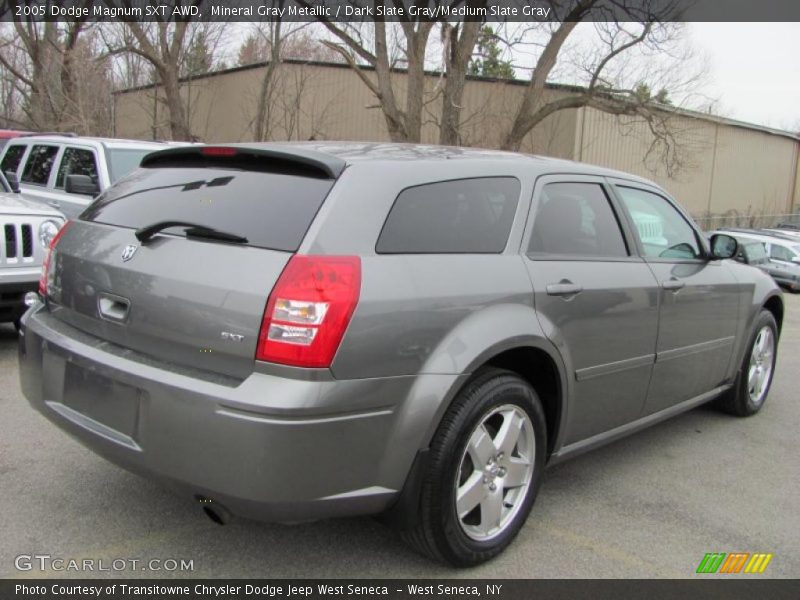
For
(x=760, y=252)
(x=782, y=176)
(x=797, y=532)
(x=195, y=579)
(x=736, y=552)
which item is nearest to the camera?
(x=195, y=579)

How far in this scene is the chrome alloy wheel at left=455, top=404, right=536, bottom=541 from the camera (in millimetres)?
2857

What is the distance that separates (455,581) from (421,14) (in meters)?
16.7

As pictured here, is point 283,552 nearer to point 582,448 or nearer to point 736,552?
point 582,448

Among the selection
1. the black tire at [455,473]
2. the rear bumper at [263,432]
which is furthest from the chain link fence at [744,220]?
the rear bumper at [263,432]

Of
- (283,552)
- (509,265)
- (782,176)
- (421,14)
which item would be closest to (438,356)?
(509,265)

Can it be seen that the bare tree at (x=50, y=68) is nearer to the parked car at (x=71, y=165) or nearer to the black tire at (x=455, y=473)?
the parked car at (x=71, y=165)

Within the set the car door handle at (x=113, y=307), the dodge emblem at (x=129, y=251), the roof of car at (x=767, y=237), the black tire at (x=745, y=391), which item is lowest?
the black tire at (x=745, y=391)

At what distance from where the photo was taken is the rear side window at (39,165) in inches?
350

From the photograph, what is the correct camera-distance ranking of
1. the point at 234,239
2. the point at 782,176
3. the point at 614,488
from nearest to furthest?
the point at 234,239 → the point at 614,488 → the point at 782,176

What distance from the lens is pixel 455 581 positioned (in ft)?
9.34

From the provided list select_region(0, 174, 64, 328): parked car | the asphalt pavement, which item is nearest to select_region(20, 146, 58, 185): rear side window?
select_region(0, 174, 64, 328): parked car

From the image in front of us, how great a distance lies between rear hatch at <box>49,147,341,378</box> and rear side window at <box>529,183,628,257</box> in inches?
45.1

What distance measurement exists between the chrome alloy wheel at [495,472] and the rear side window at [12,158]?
29.1 feet

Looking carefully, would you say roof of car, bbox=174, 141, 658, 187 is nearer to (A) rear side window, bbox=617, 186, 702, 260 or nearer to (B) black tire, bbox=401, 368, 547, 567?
(A) rear side window, bbox=617, 186, 702, 260
